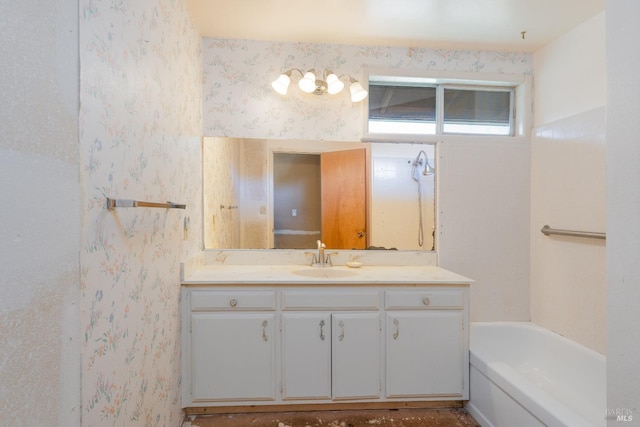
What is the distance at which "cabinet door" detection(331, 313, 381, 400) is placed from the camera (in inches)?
72.7

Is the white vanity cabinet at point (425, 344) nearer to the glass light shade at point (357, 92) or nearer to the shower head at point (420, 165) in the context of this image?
the shower head at point (420, 165)

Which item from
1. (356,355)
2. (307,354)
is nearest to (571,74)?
(356,355)

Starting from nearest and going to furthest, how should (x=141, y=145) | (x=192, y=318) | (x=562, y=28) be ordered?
(x=141, y=145)
(x=192, y=318)
(x=562, y=28)

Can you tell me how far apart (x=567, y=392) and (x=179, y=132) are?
110 inches

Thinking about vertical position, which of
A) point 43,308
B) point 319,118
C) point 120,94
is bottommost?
point 43,308

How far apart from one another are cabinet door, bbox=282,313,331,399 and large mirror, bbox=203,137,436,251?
2.10 feet

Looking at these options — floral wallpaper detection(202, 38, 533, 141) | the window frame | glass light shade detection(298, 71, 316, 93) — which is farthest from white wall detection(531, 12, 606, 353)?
glass light shade detection(298, 71, 316, 93)

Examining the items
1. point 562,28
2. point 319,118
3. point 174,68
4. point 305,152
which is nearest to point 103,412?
point 174,68

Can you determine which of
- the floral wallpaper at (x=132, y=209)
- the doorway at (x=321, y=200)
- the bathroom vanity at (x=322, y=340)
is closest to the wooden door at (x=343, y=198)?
the doorway at (x=321, y=200)

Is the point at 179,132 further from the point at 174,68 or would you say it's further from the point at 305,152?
the point at 305,152

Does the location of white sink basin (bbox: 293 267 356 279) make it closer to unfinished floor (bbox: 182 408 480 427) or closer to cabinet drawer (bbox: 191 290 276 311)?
cabinet drawer (bbox: 191 290 276 311)

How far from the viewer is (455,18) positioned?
77.5 inches

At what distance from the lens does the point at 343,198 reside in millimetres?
2350

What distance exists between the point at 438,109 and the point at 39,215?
Answer: 2.48 meters
